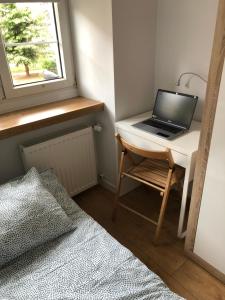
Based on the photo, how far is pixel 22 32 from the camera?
1807 mm

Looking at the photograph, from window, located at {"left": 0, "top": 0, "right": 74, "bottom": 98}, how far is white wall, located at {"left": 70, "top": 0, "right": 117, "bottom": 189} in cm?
11

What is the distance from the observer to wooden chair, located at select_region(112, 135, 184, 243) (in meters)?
1.61

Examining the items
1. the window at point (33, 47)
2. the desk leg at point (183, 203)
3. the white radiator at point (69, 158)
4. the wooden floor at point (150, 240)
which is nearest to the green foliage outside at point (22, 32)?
the window at point (33, 47)

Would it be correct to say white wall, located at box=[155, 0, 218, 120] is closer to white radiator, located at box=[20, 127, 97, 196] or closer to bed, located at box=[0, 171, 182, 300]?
white radiator, located at box=[20, 127, 97, 196]

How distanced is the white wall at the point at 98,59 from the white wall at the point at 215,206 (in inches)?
35.5

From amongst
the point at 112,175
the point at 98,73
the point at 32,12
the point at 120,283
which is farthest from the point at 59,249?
the point at 32,12

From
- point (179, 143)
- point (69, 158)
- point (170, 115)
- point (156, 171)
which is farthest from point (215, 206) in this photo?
point (69, 158)

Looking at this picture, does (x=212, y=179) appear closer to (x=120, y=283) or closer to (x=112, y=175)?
(x=120, y=283)

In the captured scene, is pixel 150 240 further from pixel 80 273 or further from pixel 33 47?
pixel 33 47

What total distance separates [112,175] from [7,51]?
131 centimetres

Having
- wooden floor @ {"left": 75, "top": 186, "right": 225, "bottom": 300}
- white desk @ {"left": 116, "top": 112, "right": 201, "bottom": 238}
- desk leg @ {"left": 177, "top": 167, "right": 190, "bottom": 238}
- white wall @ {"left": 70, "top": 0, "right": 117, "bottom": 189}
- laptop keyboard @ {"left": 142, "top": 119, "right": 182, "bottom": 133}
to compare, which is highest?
white wall @ {"left": 70, "top": 0, "right": 117, "bottom": 189}

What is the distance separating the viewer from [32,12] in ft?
5.94

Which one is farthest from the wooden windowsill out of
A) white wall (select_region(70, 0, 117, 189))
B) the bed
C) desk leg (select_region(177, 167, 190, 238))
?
desk leg (select_region(177, 167, 190, 238))

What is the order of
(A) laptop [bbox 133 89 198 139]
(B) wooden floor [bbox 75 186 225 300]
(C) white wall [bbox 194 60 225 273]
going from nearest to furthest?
(C) white wall [bbox 194 60 225 273]
(B) wooden floor [bbox 75 186 225 300]
(A) laptop [bbox 133 89 198 139]
